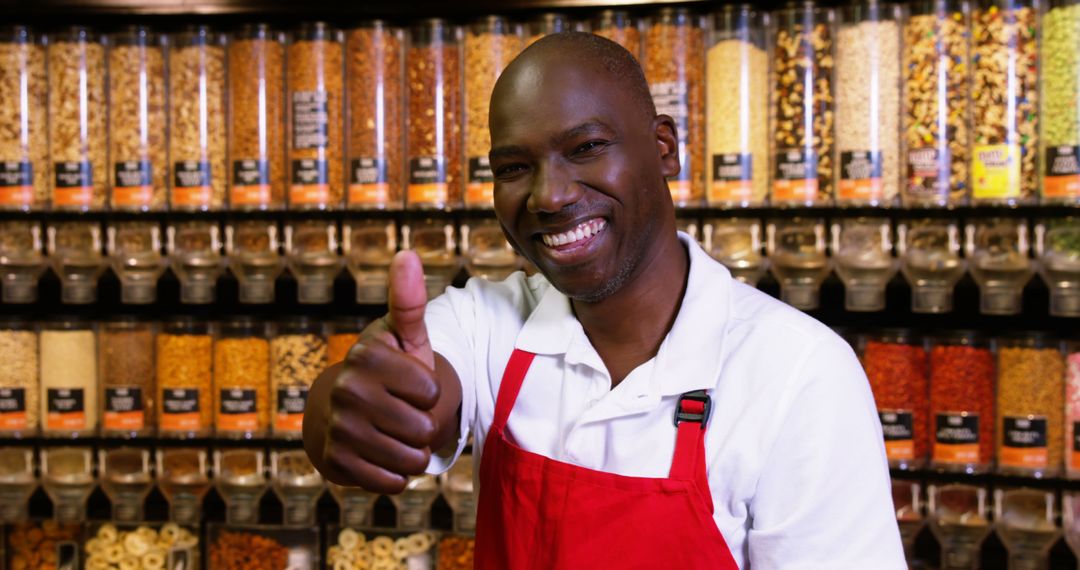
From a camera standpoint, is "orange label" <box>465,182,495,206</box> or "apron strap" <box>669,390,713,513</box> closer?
"apron strap" <box>669,390,713,513</box>

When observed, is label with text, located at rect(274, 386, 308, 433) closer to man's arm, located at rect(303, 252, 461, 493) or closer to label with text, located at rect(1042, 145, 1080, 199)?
man's arm, located at rect(303, 252, 461, 493)

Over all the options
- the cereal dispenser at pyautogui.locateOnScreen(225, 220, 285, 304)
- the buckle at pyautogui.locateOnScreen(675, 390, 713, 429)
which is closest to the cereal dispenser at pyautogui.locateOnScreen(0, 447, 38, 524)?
the cereal dispenser at pyautogui.locateOnScreen(225, 220, 285, 304)

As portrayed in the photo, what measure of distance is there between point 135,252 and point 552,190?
1.46 meters

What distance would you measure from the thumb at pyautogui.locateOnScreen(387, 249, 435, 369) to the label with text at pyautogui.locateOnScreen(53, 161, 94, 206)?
1572 mm

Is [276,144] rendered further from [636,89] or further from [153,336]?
[636,89]

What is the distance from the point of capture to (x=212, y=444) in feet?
7.64

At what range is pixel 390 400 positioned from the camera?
90cm

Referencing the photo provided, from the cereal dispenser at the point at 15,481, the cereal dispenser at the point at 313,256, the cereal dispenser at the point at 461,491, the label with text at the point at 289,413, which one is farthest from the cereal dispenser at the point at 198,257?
the cereal dispenser at the point at 461,491

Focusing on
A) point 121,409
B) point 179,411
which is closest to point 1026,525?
point 179,411

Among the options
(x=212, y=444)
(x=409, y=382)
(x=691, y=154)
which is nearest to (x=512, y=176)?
(x=409, y=382)

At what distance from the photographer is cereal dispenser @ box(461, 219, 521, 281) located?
221 centimetres

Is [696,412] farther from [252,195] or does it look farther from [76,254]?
[76,254]

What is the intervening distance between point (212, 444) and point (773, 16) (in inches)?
62.9

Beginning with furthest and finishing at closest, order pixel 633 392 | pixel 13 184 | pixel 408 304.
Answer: pixel 13 184
pixel 633 392
pixel 408 304
